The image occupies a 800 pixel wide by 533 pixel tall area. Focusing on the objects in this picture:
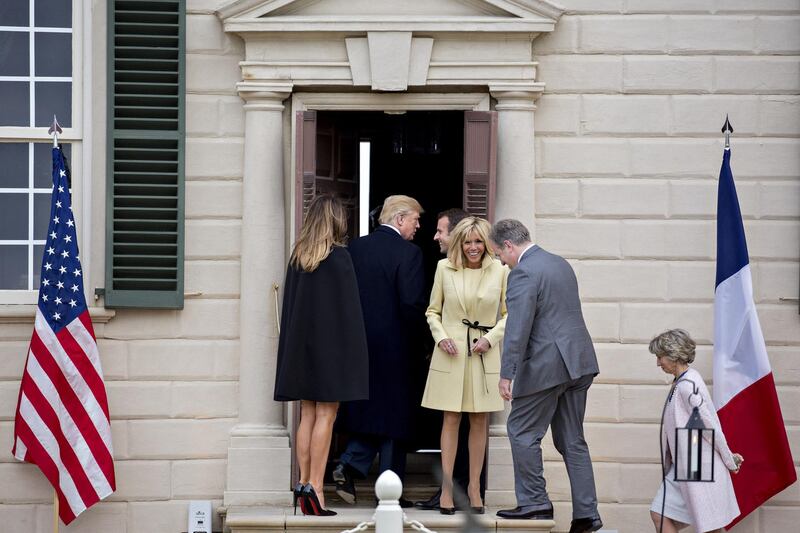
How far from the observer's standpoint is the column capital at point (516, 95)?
870 cm

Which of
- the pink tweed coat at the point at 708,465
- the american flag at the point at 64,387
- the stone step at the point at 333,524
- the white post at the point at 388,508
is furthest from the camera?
the american flag at the point at 64,387

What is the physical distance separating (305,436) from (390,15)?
101 inches

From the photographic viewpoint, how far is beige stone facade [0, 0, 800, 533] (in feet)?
28.6

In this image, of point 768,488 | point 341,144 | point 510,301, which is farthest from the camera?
point 341,144

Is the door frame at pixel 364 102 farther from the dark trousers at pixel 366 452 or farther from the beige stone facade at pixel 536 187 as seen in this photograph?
the dark trousers at pixel 366 452

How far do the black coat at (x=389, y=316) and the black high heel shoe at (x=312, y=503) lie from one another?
0.54 meters

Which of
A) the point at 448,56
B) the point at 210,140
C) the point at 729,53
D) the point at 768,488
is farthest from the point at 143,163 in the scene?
the point at 768,488

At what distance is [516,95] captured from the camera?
28.6 ft

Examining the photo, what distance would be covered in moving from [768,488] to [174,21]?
14.6 feet

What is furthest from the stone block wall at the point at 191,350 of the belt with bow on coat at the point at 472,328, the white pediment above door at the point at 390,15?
the belt with bow on coat at the point at 472,328

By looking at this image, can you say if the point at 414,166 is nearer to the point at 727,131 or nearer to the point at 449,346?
the point at 727,131

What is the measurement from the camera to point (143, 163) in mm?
8703

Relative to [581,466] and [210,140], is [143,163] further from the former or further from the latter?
[581,466]

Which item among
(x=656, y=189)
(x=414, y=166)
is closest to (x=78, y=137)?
(x=414, y=166)
